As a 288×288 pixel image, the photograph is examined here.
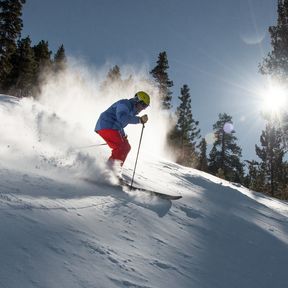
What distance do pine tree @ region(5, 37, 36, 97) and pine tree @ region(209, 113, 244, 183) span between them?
30.0 meters

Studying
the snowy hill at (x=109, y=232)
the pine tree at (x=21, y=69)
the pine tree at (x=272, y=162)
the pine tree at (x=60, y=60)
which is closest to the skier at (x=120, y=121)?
the snowy hill at (x=109, y=232)

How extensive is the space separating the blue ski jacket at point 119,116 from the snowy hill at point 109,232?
43.2 inches

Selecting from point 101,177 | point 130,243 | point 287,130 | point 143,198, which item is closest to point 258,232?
point 143,198

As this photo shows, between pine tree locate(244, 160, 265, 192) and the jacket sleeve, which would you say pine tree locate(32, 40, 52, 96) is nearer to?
pine tree locate(244, 160, 265, 192)

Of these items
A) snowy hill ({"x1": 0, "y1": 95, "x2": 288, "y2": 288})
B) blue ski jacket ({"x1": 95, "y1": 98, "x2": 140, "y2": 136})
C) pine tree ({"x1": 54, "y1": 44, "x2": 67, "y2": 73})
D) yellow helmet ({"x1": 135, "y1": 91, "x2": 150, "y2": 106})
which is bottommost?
snowy hill ({"x1": 0, "y1": 95, "x2": 288, "y2": 288})

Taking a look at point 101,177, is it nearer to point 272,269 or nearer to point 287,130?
point 272,269

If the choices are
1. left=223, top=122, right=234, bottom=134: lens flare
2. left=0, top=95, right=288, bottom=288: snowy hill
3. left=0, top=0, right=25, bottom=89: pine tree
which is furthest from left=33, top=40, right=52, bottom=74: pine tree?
left=0, top=95, right=288, bottom=288: snowy hill

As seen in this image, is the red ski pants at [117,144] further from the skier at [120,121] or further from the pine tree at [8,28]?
the pine tree at [8,28]

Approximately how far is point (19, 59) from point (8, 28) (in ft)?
38.6

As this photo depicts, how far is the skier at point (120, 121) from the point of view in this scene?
9.10 m

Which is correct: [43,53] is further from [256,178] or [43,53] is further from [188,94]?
[256,178]

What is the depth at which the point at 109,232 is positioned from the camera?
4.85m

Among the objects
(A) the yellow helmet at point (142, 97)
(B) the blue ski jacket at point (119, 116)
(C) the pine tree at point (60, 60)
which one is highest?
(C) the pine tree at point (60, 60)

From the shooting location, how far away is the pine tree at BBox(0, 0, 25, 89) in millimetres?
40719
